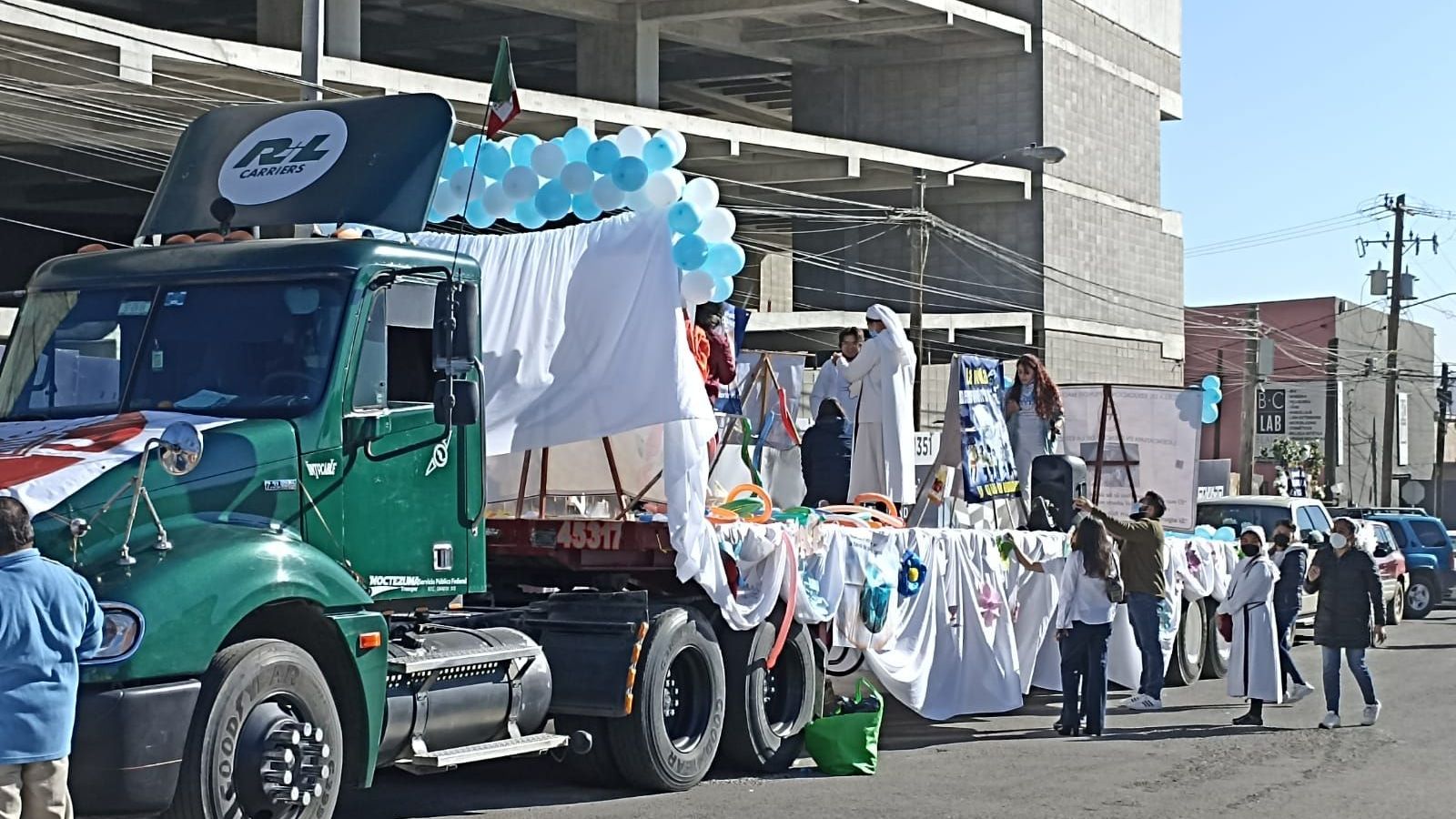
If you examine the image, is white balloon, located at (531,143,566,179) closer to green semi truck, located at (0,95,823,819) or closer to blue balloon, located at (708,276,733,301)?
blue balloon, located at (708,276,733,301)

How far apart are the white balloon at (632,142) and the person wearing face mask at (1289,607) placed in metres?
8.04

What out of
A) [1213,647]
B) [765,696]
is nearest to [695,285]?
[765,696]

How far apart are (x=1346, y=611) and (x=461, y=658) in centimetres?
929

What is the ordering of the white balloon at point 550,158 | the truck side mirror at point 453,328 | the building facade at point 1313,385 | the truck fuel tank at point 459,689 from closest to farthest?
the truck side mirror at point 453,328 < the truck fuel tank at point 459,689 < the white balloon at point 550,158 < the building facade at point 1313,385

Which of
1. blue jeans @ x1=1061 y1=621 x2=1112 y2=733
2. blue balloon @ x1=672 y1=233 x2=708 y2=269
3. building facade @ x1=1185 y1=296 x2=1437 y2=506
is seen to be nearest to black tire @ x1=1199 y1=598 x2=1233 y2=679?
blue jeans @ x1=1061 y1=621 x2=1112 y2=733

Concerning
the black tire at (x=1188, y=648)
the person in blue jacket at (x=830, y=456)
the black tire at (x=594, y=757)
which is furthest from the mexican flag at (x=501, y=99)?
the black tire at (x=1188, y=648)

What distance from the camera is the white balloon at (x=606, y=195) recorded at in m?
12.1

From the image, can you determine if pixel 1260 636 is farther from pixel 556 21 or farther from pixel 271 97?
pixel 556 21

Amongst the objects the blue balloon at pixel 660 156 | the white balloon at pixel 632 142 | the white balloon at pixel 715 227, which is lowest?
the white balloon at pixel 715 227

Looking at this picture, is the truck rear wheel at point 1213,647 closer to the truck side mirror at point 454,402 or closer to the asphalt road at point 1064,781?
the asphalt road at point 1064,781

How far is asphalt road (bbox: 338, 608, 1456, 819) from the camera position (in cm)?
1093

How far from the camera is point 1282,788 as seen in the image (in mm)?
12023

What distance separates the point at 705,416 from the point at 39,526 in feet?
15.4

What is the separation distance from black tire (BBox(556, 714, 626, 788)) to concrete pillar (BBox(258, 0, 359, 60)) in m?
25.5
